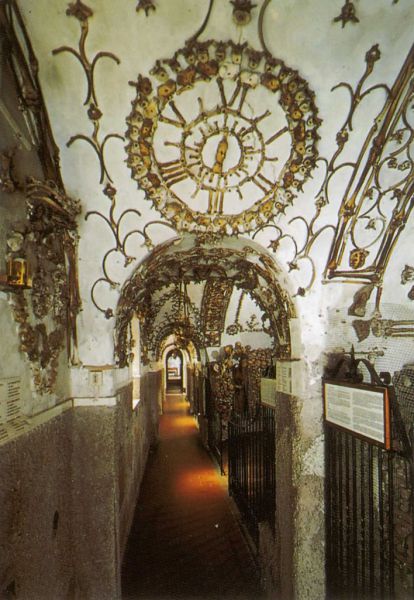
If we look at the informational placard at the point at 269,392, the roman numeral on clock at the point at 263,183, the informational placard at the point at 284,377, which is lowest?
the informational placard at the point at 269,392

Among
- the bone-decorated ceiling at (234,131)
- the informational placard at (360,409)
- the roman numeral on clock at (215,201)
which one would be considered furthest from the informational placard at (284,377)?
the roman numeral on clock at (215,201)

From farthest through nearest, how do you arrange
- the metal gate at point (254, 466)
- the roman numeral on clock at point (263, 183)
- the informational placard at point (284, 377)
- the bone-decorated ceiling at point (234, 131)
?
the metal gate at point (254, 466)
the informational placard at point (284, 377)
the roman numeral on clock at point (263, 183)
the bone-decorated ceiling at point (234, 131)

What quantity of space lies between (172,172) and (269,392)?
3.22 meters

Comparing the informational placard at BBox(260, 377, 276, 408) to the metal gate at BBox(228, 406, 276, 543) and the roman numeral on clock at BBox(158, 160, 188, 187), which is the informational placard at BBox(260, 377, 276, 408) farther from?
→ the roman numeral on clock at BBox(158, 160, 188, 187)

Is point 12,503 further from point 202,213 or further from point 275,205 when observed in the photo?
point 275,205

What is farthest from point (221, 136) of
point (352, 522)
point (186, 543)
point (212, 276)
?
point (186, 543)

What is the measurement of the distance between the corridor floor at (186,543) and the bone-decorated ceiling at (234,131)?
3.28m

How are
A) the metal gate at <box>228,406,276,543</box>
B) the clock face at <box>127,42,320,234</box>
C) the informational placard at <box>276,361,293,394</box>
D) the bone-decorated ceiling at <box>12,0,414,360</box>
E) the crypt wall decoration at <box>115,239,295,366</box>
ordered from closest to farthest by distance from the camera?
1. the bone-decorated ceiling at <box>12,0,414,360</box>
2. the clock face at <box>127,42,320,234</box>
3. the crypt wall decoration at <box>115,239,295,366</box>
4. the informational placard at <box>276,361,293,394</box>
5. the metal gate at <box>228,406,276,543</box>

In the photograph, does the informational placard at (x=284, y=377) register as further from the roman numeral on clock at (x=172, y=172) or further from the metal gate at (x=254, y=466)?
the roman numeral on clock at (x=172, y=172)

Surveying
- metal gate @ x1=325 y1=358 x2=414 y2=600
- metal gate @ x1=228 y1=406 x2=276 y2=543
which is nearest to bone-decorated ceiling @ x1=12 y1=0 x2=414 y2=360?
metal gate @ x1=325 y1=358 x2=414 y2=600

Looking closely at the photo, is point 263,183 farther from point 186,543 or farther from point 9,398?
point 186,543

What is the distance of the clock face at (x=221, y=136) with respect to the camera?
2225 millimetres

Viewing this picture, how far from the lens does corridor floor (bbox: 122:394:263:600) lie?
4.10 metres

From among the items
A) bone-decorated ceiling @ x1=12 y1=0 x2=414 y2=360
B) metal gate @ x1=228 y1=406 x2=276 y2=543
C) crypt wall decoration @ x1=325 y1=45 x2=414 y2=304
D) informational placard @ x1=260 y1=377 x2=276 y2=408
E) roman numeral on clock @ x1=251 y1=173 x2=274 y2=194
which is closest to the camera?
bone-decorated ceiling @ x1=12 y1=0 x2=414 y2=360
